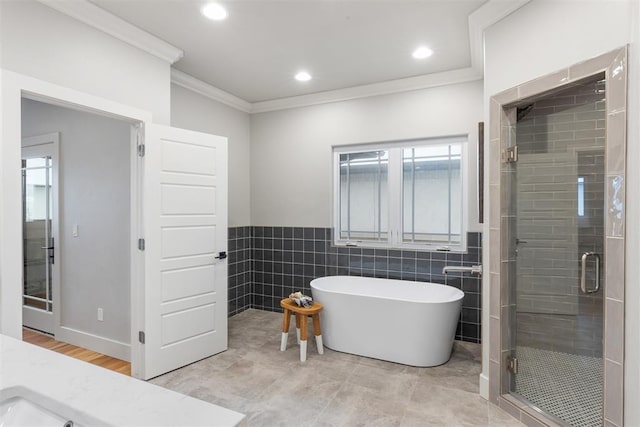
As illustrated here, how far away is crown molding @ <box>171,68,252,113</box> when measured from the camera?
346 cm

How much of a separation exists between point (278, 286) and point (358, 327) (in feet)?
5.14

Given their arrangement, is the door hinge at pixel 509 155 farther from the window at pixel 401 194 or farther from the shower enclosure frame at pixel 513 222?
the window at pixel 401 194

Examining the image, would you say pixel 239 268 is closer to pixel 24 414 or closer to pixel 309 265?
pixel 309 265

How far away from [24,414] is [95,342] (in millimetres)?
2734

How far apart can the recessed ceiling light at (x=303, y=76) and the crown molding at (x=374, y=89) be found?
0.44 meters

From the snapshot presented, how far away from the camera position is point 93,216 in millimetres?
3227

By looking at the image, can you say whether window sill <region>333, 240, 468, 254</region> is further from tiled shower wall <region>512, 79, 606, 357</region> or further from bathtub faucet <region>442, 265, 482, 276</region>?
tiled shower wall <region>512, 79, 606, 357</region>

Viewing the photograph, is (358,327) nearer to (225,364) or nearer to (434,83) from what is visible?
(225,364)

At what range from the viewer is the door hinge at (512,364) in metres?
2.34

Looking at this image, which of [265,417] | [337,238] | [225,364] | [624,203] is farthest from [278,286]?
[624,203]

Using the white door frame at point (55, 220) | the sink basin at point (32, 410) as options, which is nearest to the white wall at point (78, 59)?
the white door frame at point (55, 220)

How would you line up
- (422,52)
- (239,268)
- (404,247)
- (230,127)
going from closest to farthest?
(422,52), (404,247), (230,127), (239,268)

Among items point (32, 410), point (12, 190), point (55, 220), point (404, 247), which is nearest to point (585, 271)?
point (404, 247)

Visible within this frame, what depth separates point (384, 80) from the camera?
12.1 ft
